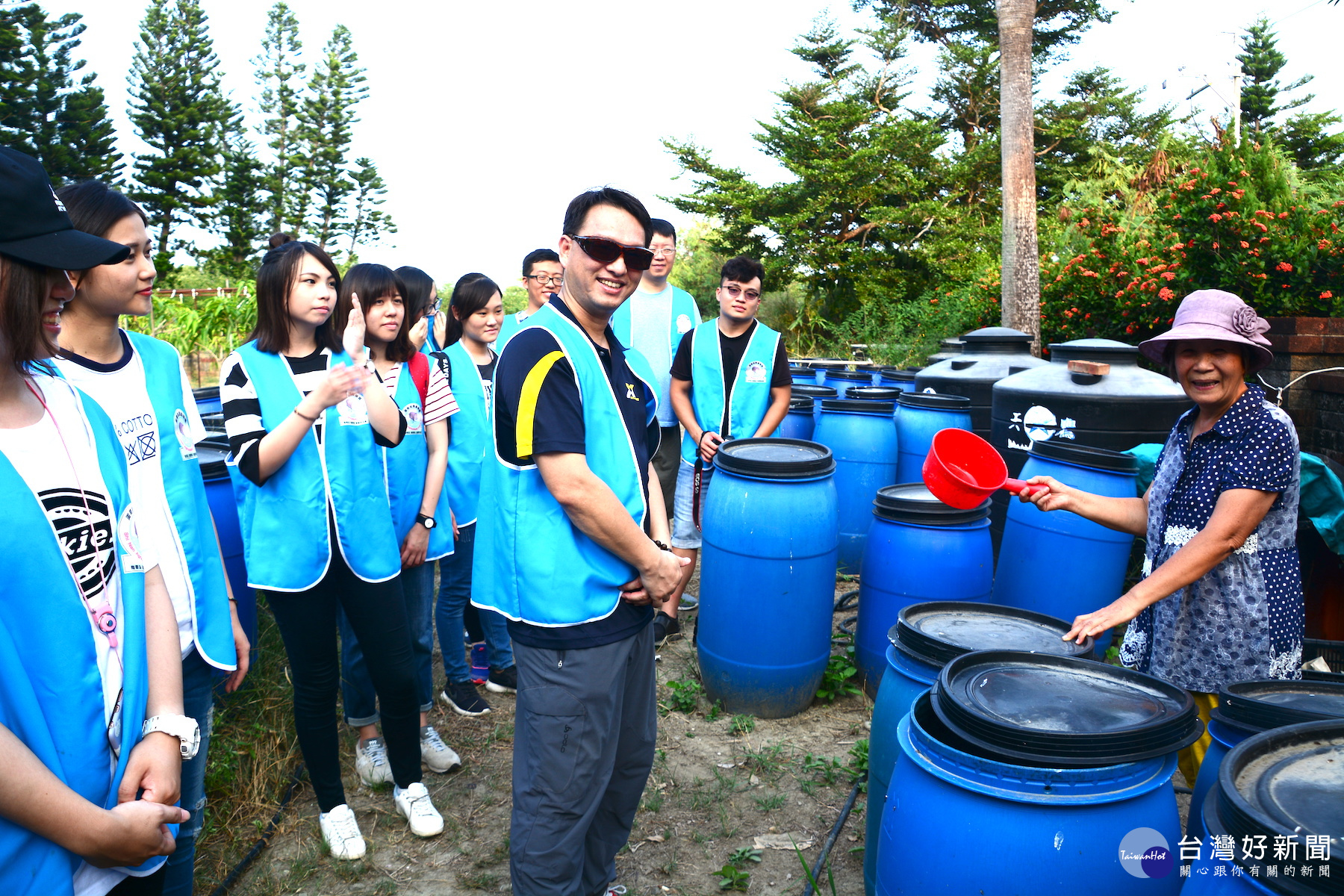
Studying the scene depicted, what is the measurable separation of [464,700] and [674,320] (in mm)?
2360

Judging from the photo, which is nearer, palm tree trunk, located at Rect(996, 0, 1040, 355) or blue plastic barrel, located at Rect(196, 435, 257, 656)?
blue plastic barrel, located at Rect(196, 435, 257, 656)

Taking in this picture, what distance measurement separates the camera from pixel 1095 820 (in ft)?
5.13

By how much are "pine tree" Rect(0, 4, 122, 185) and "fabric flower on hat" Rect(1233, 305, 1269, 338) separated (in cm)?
3651

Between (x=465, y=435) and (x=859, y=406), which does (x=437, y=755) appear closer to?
(x=465, y=435)

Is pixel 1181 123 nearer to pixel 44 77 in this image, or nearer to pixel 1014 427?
pixel 1014 427

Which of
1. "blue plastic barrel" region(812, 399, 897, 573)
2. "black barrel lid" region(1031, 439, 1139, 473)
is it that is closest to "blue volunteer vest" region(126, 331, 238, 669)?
"black barrel lid" region(1031, 439, 1139, 473)

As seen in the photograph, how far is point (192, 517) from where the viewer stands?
1.91 metres

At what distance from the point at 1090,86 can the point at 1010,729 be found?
27444mm

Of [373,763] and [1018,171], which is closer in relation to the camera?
[373,763]

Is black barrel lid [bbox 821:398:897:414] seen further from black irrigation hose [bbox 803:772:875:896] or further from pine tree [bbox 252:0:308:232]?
pine tree [bbox 252:0:308:232]

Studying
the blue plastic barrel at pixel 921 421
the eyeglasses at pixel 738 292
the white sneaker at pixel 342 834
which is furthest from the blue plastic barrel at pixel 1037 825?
the blue plastic barrel at pixel 921 421

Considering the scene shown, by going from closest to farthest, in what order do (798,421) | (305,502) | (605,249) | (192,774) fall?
(192,774) < (605,249) < (305,502) < (798,421)

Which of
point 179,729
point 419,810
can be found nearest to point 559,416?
point 179,729

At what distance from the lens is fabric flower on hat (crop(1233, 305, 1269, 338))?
2.26 metres
